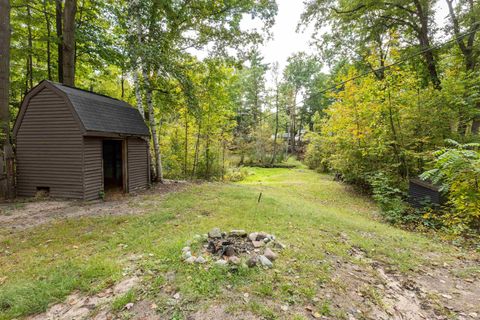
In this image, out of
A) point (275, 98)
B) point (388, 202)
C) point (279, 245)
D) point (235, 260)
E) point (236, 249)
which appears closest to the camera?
point (235, 260)

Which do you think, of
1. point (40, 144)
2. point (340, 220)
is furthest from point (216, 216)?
point (40, 144)

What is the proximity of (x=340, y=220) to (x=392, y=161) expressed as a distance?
542 cm

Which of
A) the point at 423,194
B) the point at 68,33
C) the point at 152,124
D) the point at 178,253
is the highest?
the point at 68,33

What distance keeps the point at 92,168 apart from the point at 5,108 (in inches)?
114

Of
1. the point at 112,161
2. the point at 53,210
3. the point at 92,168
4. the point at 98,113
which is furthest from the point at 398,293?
the point at 112,161

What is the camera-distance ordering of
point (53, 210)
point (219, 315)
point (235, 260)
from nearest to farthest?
point (219, 315)
point (235, 260)
point (53, 210)

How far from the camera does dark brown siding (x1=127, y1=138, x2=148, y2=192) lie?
806cm

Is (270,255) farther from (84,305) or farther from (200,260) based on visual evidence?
(84,305)

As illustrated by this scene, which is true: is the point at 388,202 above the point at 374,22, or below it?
below

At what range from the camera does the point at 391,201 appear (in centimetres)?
759

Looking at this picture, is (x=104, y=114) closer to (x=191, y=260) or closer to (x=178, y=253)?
(x=178, y=253)

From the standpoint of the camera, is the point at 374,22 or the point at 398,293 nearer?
the point at 398,293

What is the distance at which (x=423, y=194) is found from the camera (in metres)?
7.04

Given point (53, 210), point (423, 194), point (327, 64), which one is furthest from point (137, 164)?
point (327, 64)
